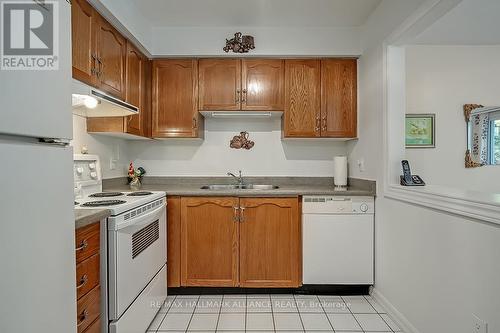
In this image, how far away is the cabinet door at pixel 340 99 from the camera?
2705 mm

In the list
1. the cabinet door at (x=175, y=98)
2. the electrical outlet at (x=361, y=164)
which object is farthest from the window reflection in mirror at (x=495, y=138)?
the cabinet door at (x=175, y=98)

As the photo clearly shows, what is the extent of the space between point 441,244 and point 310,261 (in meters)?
1.08

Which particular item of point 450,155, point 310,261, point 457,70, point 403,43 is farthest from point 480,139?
point 310,261

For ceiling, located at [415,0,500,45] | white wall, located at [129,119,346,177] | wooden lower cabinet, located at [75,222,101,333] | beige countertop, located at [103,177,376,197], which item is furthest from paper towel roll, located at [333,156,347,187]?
wooden lower cabinet, located at [75,222,101,333]

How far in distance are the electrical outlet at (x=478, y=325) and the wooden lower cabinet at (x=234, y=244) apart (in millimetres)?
1278

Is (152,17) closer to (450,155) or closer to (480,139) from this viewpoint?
(450,155)

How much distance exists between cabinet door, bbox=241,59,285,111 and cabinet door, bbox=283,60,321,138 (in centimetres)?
10

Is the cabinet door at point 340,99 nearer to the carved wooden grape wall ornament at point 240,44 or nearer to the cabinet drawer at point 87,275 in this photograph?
the carved wooden grape wall ornament at point 240,44

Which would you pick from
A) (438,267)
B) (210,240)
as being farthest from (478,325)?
(210,240)

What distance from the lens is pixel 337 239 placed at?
2410mm

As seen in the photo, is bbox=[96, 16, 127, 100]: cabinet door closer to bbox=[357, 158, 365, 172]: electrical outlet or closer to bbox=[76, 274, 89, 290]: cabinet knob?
bbox=[76, 274, 89, 290]: cabinet knob

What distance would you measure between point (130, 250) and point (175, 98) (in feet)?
5.10

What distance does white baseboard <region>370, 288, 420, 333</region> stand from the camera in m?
1.85

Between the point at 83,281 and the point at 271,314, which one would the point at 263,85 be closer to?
the point at 271,314
